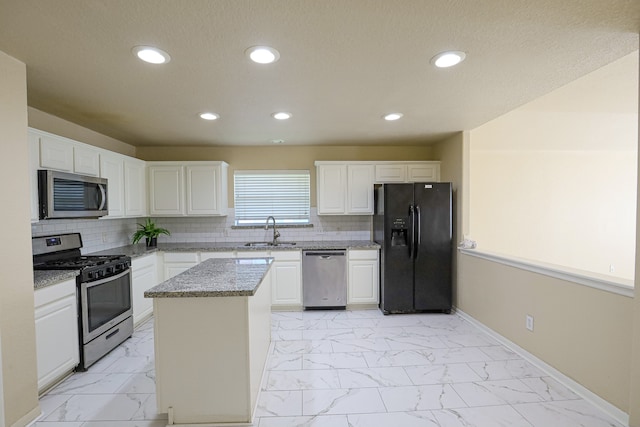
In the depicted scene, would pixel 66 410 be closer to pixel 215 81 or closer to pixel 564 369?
A: pixel 215 81

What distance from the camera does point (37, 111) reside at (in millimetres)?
2744

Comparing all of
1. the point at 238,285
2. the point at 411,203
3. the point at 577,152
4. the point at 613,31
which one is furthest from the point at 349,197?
the point at 577,152

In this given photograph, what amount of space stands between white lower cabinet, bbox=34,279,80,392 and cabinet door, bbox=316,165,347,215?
2902 millimetres

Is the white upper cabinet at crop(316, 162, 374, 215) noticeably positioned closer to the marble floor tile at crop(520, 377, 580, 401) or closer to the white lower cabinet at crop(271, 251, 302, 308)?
the white lower cabinet at crop(271, 251, 302, 308)

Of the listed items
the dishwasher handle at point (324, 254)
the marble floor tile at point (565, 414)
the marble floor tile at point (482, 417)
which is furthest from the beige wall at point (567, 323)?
the dishwasher handle at point (324, 254)

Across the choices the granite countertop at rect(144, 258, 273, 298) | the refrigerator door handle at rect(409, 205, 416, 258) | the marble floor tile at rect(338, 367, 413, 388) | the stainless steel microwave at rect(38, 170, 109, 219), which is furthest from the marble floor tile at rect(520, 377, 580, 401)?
the stainless steel microwave at rect(38, 170, 109, 219)

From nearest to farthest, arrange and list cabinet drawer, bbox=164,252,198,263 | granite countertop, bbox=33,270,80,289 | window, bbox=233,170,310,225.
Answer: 1. granite countertop, bbox=33,270,80,289
2. cabinet drawer, bbox=164,252,198,263
3. window, bbox=233,170,310,225

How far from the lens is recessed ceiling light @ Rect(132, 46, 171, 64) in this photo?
1.70 m

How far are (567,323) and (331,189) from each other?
293cm

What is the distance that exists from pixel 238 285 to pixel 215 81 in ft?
5.04

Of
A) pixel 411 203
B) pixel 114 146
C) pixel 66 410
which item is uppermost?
pixel 114 146

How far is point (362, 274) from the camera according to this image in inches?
156

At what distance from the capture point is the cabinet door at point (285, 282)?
3926mm

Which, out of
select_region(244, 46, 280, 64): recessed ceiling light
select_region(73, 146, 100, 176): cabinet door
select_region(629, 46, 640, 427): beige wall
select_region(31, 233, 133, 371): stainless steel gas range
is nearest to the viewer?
select_region(629, 46, 640, 427): beige wall
